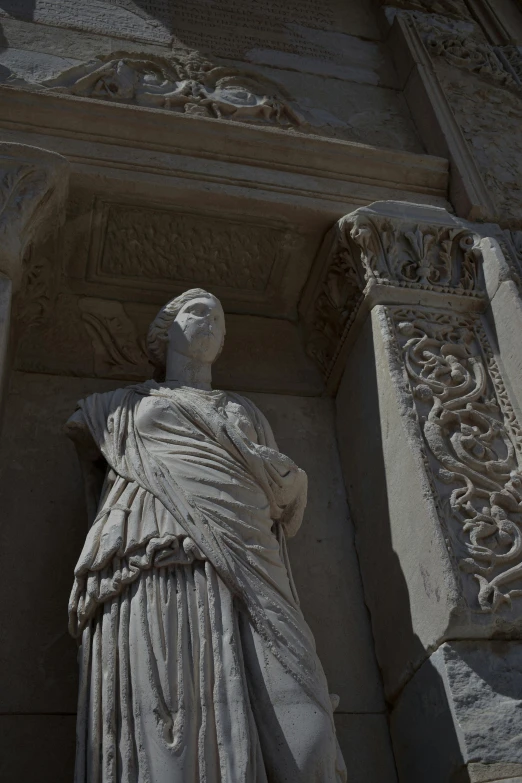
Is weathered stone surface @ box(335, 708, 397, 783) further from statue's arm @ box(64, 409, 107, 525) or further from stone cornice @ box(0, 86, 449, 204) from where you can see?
stone cornice @ box(0, 86, 449, 204)

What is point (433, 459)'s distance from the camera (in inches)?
129

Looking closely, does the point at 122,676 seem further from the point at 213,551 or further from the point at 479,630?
the point at 479,630

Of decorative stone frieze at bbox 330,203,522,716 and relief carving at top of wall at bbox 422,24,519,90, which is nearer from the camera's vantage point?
decorative stone frieze at bbox 330,203,522,716

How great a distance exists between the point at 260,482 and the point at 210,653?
2.32 ft

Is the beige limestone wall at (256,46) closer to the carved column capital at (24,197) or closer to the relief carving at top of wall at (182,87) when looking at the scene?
the relief carving at top of wall at (182,87)

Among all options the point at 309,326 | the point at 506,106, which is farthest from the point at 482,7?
the point at 309,326

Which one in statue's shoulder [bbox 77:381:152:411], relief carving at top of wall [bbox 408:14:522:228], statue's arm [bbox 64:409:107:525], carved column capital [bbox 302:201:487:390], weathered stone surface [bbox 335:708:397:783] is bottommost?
weathered stone surface [bbox 335:708:397:783]

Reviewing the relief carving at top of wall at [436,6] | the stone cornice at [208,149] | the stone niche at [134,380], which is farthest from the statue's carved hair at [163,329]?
the relief carving at top of wall at [436,6]

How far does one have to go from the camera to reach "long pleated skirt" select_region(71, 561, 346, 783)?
228 centimetres

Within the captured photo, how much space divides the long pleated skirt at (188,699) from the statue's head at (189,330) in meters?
1.13

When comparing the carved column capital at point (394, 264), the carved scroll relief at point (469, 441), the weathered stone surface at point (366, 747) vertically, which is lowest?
the weathered stone surface at point (366, 747)

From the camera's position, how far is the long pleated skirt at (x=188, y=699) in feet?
7.47

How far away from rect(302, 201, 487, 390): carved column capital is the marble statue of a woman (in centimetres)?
111

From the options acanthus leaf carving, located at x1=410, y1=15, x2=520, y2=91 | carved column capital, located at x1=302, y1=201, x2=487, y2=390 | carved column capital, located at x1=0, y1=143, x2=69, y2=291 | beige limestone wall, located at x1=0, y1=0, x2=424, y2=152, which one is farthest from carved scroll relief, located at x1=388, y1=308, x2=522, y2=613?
acanthus leaf carving, located at x1=410, y1=15, x2=520, y2=91
